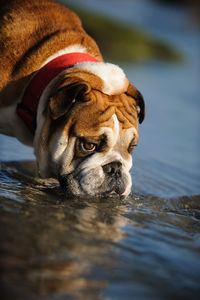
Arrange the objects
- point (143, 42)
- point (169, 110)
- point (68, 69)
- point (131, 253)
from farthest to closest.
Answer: point (143, 42) → point (169, 110) → point (68, 69) → point (131, 253)

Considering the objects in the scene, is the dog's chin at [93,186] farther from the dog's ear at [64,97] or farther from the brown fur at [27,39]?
the brown fur at [27,39]

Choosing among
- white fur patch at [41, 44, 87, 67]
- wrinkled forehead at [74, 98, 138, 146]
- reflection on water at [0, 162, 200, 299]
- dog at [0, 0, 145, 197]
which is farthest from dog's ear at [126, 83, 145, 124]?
reflection on water at [0, 162, 200, 299]

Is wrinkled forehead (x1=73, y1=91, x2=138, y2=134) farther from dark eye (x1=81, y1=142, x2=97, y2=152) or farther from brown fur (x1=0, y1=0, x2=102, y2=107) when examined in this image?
brown fur (x1=0, y1=0, x2=102, y2=107)

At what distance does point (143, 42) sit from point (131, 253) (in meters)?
→ 15.8

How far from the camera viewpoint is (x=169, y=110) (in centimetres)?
991

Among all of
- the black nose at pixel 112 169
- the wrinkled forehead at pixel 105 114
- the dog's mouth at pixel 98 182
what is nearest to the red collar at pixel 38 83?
the wrinkled forehead at pixel 105 114

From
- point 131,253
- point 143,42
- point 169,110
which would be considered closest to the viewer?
point 131,253

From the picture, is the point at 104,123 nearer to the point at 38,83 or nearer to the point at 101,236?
the point at 38,83

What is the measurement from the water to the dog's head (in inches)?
7.4

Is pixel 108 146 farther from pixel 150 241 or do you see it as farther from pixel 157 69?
pixel 157 69

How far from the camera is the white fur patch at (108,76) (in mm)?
4375

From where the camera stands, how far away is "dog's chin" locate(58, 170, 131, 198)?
4.16 meters

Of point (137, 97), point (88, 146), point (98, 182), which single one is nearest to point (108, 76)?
point (137, 97)

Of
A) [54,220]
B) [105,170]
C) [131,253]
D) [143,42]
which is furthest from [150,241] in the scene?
[143,42]
